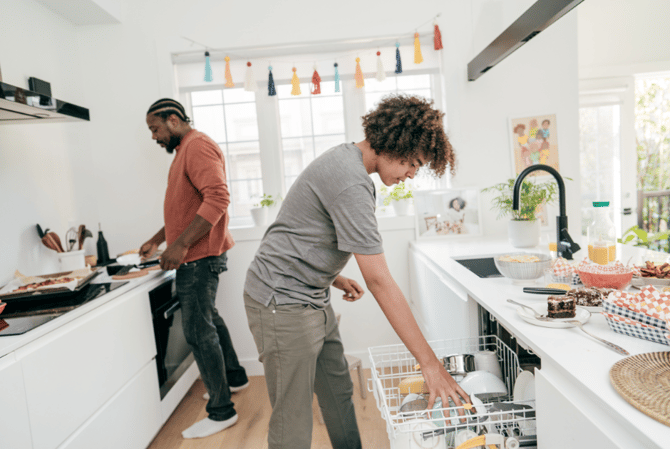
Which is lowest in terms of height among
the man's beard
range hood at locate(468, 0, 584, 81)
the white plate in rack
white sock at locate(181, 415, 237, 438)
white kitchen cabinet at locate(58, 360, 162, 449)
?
white sock at locate(181, 415, 237, 438)

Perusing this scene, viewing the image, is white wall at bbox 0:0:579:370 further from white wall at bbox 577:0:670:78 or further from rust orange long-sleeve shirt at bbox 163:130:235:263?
white wall at bbox 577:0:670:78

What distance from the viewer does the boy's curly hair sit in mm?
1133

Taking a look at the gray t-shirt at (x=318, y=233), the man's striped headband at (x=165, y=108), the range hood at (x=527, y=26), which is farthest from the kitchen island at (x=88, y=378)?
the range hood at (x=527, y=26)

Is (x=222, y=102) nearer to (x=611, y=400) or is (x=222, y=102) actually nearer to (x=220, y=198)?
(x=220, y=198)

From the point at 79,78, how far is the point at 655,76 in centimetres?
407

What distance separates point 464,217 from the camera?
2.59m

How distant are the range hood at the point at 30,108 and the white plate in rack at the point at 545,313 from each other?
5.48 ft

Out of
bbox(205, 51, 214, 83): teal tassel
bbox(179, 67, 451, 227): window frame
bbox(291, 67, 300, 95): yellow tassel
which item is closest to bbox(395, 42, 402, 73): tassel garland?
bbox(179, 67, 451, 227): window frame

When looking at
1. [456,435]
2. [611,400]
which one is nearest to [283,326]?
[456,435]

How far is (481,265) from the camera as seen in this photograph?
6.13 feet

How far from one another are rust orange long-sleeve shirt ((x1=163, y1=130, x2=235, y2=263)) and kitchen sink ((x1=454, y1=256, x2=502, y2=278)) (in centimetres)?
110

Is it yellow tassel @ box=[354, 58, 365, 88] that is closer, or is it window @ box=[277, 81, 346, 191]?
yellow tassel @ box=[354, 58, 365, 88]

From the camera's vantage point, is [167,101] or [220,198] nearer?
[220,198]

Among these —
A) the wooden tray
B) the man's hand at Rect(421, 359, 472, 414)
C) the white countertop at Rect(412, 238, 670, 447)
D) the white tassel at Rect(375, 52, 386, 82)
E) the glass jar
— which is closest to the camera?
the white countertop at Rect(412, 238, 670, 447)
